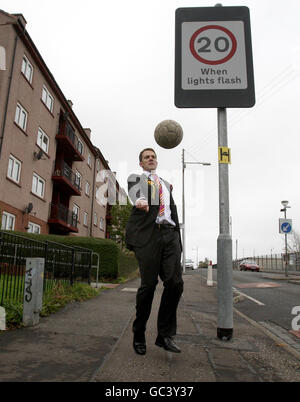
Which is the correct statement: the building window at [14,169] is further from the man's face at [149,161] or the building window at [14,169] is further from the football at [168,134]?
the man's face at [149,161]

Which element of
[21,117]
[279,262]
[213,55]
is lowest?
[279,262]

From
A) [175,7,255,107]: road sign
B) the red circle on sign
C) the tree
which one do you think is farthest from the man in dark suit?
the tree

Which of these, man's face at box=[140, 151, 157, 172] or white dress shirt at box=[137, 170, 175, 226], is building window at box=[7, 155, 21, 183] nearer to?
man's face at box=[140, 151, 157, 172]

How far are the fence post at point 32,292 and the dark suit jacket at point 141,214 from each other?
182 centimetres

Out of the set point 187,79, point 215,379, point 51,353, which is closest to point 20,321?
point 51,353

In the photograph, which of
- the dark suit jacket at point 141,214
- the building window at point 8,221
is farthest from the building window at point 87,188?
the dark suit jacket at point 141,214

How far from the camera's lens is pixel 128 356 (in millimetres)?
2973

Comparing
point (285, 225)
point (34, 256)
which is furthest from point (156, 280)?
point (285, 225)

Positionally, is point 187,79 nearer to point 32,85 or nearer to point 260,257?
point 32,85

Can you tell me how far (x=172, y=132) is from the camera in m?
4.11

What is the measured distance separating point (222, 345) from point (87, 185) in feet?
98.7

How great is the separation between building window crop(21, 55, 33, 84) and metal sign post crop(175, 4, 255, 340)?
15.8m

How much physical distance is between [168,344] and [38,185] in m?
19.3

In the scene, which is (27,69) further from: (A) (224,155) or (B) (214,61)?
(A) (224,155)
